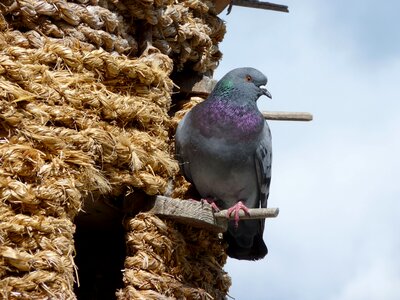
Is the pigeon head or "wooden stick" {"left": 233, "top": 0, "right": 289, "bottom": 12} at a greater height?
"wooden stick" {"left": 233, "top": 0, "right": 289, "bottom": 12}

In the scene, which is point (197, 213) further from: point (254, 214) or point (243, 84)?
point (243, 84)

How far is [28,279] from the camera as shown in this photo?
5.78 m

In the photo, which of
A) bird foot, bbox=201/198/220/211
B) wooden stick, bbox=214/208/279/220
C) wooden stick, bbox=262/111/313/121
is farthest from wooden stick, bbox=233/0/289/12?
wooden stick, bbox=214/208/279/220

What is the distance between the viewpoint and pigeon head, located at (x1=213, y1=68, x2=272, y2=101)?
25.0 feet

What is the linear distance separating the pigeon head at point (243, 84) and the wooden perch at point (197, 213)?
810mm

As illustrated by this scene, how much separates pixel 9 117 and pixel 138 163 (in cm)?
93

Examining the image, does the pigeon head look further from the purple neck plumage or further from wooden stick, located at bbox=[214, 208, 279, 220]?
wooden stick, located at bbox=[214, 208, 279, 220]

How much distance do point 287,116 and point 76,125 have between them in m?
1.96

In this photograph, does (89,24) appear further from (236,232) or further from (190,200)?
(236,232)

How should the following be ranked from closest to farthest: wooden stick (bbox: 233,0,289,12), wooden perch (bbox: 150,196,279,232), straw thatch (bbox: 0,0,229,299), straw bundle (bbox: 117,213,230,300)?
straw thatch (bbox: 0,0,229,299), straw bundle (bbox: 117,213,230,300), wooden perch (bbox: 150,196,279,232), wooden stick (bbox: 233,0,289,12)

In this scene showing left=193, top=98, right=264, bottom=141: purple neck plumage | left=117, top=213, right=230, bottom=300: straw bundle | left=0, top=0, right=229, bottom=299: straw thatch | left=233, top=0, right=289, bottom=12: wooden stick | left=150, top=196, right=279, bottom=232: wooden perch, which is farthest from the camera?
left=233, top=0, right=289, bottom=12: wooden stick

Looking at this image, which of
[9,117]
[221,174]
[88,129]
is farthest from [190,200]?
[9,117]

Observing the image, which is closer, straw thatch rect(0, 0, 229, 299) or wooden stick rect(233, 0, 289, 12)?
straw thatch rect(0, 0, 229, 299)

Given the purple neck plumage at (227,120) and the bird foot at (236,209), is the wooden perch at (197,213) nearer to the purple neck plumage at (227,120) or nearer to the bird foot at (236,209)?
the bird foot at (236,209)
